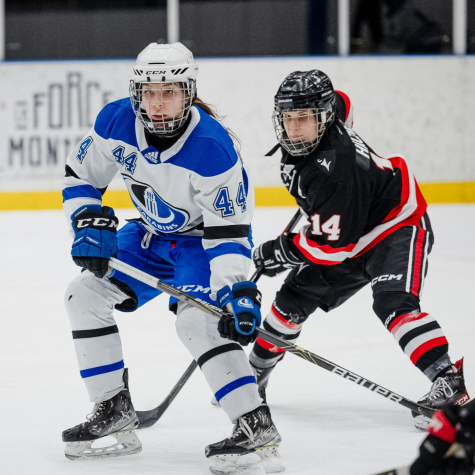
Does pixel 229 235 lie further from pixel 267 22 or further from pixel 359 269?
pixel 267 22

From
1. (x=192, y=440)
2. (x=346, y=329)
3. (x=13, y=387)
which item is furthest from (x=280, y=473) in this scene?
(x=346, y=329)

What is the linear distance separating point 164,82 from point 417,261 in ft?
2.90

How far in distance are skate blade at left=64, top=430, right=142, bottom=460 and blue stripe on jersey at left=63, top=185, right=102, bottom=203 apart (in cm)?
62

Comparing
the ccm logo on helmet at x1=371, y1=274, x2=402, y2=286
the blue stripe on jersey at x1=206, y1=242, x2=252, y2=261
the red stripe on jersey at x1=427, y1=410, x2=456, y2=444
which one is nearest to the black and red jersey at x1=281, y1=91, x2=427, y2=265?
the ccm logo on helmet at x1=371, y1=274, x2=402, y2=286

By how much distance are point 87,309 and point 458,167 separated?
5.51 metres

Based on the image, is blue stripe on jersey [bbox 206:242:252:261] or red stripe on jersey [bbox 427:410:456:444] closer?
red stripe on jersey [bbox 427:410:456:444]

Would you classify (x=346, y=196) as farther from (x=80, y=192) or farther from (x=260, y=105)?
(x=260, y=105)

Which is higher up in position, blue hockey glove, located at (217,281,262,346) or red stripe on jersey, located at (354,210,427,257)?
red stripe on jersey, located at (354,210,427,257)

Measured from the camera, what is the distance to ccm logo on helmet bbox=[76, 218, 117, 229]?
2.12 metres

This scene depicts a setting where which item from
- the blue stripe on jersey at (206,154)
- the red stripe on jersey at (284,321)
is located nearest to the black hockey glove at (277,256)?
the red stripe on jersey at (284,321)

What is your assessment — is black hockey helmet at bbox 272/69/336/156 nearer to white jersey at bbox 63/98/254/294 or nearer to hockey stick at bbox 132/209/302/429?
white jersey at bbox 63/98/254/294

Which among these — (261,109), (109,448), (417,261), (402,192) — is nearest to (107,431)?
(109,448)

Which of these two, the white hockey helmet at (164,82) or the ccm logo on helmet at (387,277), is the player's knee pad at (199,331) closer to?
the white hockey helmet at (164,82)

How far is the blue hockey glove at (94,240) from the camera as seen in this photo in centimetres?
206
